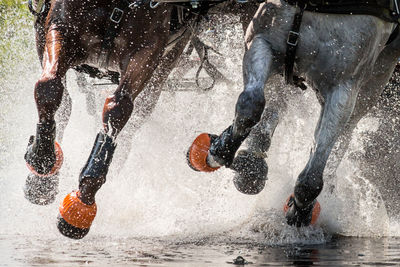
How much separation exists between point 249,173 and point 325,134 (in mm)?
860

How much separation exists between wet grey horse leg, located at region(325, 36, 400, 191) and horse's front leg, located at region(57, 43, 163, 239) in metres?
1.77

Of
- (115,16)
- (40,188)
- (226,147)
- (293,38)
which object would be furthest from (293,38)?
(40,188)

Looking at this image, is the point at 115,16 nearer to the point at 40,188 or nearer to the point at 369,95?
the point at 40,188

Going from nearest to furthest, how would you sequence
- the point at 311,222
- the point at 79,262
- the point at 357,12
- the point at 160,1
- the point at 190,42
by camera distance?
the point at 79,262 < the point at 357,12 < the point at 160,1 < the point at 311,222 < the point at 190,42

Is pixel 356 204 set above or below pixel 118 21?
below

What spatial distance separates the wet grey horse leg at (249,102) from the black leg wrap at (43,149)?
3.34 feet

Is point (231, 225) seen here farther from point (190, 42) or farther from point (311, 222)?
point (190, 42)

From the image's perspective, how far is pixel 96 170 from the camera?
230 inches

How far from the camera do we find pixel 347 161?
798 cm

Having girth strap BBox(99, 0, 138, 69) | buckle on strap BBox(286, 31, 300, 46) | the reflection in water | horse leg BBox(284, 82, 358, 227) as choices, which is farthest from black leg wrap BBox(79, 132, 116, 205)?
buckle on strap BBox(286, 31, 300, 46)

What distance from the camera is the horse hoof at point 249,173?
6.53 metres

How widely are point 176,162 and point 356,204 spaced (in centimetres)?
166

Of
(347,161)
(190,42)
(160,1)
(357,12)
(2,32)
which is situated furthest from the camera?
(2,32)

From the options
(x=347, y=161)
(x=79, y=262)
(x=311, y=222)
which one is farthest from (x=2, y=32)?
(x=79, y=262)
